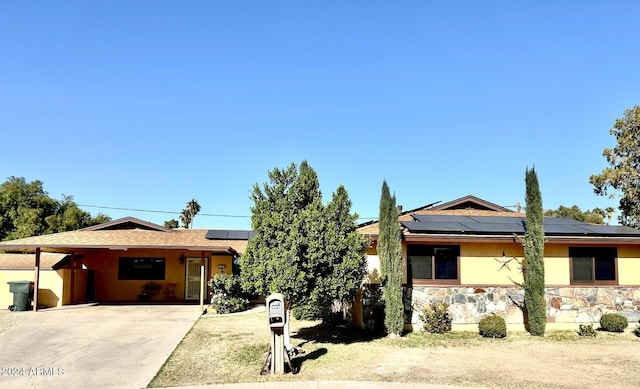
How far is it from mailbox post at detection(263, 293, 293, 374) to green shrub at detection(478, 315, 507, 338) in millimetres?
6202

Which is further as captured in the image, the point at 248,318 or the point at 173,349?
the point at 248,318

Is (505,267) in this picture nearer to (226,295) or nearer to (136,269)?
(226,295)

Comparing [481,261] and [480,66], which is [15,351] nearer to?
[481,261]

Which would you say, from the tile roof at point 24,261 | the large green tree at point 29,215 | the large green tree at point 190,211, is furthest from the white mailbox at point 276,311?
the large green tree at point 190,211

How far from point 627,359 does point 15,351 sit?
13.4m

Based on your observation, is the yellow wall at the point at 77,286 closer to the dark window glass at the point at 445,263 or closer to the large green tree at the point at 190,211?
the dark window glass at the point at 445,263

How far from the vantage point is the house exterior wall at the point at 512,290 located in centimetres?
1308

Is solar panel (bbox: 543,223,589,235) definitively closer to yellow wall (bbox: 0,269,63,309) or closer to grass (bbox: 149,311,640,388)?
grass (bbox: 149,311,640,388)

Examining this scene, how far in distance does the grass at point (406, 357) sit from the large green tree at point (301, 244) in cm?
146

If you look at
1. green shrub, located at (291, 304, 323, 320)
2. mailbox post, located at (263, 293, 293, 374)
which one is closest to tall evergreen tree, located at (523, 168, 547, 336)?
green shrub, located at (291, 304, 323, 320)

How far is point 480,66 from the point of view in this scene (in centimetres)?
1662

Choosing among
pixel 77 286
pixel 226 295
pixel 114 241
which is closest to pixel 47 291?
pixel 77 286

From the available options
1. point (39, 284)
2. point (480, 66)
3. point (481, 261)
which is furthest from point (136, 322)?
point (480, 66)

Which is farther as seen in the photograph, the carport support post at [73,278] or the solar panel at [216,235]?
the solar panel at [216,235]
